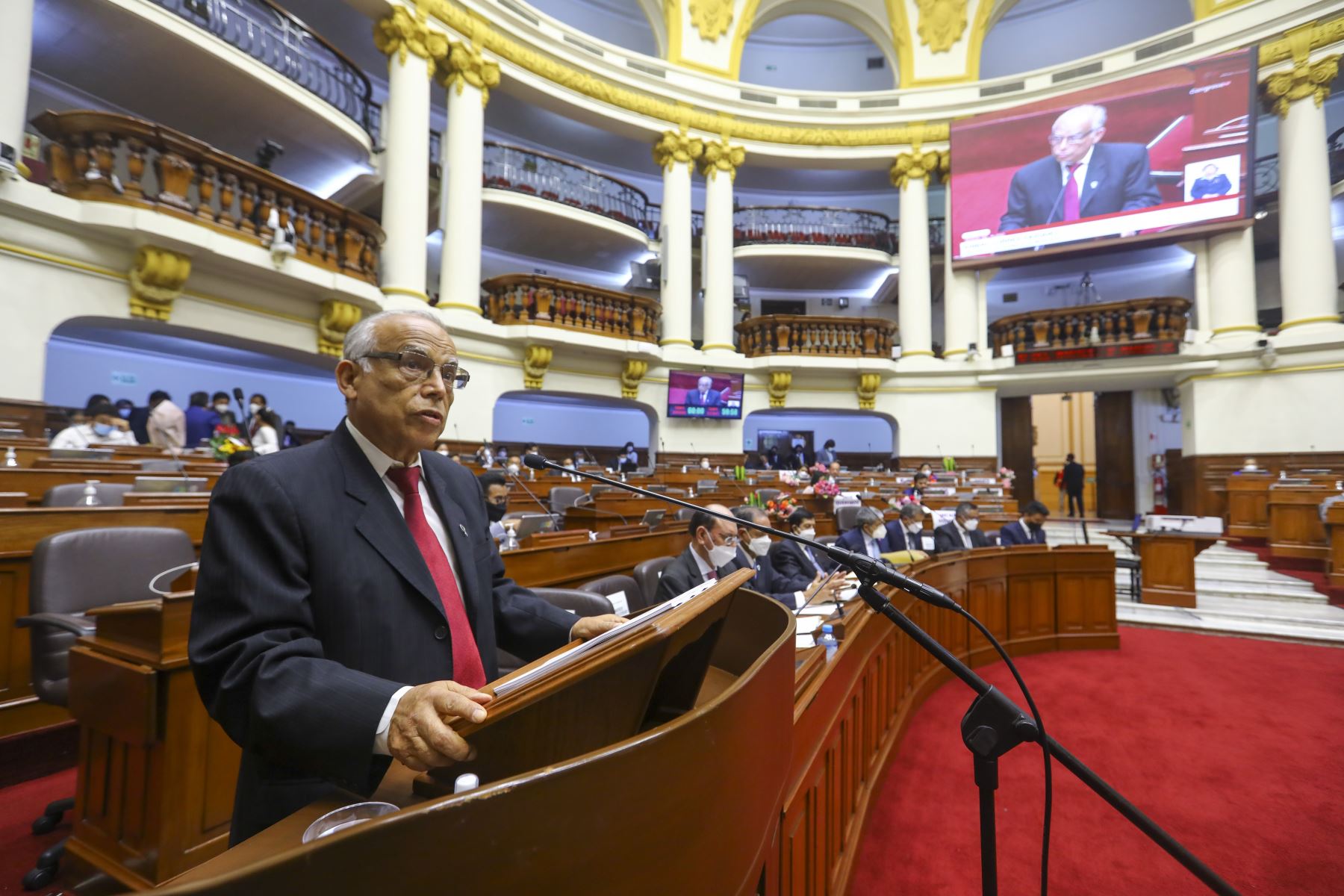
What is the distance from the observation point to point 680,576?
2.87m

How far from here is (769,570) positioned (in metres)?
3.60

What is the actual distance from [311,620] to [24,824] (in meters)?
2.15

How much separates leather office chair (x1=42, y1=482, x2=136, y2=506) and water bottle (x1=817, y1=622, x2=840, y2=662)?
3.46m

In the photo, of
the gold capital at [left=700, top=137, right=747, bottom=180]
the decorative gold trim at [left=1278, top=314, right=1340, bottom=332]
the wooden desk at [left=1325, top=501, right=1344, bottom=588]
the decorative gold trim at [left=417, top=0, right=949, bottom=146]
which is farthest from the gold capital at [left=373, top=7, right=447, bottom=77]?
the decorative gold trim at [left=1278, top=314, right=1340, bottom=332]

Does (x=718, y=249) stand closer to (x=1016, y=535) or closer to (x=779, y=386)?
(x=779, y=386)

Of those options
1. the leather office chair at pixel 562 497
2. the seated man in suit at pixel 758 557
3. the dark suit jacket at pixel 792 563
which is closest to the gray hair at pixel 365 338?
the seated man in suit at pixel 758 557

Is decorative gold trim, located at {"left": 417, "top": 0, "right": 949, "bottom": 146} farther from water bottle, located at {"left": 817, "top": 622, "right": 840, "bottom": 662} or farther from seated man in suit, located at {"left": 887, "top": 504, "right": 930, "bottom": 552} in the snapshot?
water bottle, located at {"left": 817, "top": 622, "right": 840, "bottom": 662}

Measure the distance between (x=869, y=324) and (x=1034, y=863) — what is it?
36.6 ft

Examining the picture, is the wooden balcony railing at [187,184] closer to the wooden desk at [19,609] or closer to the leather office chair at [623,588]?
the wooden desk at [19,609]

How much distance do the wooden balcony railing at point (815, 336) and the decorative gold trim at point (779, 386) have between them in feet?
1.40

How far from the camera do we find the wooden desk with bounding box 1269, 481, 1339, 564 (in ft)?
21.5

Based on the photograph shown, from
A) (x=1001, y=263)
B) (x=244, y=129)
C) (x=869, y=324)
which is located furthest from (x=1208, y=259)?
(x=244, y=129)

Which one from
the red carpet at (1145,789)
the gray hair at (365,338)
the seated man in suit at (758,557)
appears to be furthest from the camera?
the seated man in suit at (758,557)

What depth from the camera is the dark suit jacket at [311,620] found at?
0.74m
